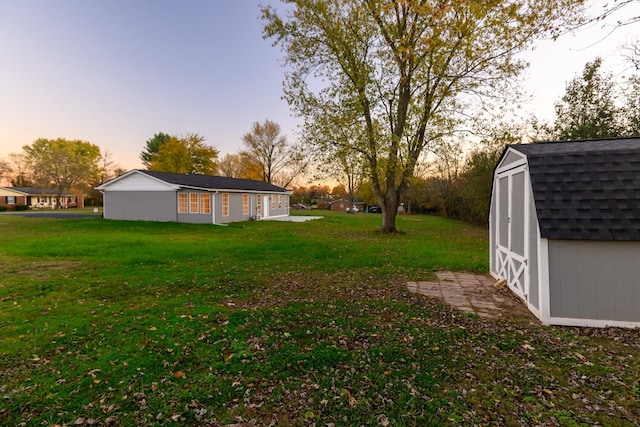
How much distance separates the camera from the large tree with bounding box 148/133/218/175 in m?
41.0

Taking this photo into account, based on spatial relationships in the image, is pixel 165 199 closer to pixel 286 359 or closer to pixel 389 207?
pixel 389 207

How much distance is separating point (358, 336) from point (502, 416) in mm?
1871

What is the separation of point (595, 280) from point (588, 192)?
1.31 meters

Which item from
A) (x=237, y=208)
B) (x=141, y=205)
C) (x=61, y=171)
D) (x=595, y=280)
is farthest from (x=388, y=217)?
(x=61, y=171)

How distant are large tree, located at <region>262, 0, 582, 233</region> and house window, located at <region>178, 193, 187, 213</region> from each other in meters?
10.3

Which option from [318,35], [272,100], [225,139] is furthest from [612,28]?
[225,139]

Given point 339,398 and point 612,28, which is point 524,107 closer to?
point 612,28

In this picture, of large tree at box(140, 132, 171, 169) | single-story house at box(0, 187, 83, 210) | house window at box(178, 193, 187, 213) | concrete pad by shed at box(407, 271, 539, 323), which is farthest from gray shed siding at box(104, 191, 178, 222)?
single-story house at box(0, 187, 83, 210)

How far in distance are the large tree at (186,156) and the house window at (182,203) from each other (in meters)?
22.9

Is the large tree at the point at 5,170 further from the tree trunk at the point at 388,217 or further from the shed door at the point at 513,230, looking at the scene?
the shed door at the point at 513,230

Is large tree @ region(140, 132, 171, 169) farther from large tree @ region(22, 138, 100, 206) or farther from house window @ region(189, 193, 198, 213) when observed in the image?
house window @ region(189, 193, 198, 213)

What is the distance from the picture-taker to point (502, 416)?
2.63 m

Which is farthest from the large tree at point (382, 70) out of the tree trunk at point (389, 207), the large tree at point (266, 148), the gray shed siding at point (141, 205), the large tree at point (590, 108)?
the large tree at point (266, 148)

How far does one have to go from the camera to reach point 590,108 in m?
17.2
